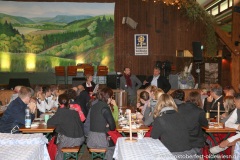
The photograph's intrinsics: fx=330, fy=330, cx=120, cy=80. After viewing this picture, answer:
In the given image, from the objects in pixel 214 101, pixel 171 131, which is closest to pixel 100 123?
pixel 171 131

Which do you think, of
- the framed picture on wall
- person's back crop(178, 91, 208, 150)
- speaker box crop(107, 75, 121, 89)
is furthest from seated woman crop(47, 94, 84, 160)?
the framed picture on wall

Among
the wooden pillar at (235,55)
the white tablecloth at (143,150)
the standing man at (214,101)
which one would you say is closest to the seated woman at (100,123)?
the white tablecloth at (143,150)

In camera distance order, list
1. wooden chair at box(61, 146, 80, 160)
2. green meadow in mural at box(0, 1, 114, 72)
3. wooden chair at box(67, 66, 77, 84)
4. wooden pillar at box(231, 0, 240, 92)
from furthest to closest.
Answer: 1. green meadow in mural at box(0, 1, 114, 72)
2. wooden chair at box(67, 66, 77, 84)
3. wooden pillar at box(231, 0, 240, 92)
4. wooden chair at box(61, 146, 80, 160)

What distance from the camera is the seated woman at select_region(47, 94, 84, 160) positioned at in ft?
17.0

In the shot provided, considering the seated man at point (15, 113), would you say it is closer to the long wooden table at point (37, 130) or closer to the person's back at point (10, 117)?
the person's back at point (10, 117)

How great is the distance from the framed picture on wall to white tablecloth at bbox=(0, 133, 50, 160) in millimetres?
13924

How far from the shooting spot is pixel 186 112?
4637mm

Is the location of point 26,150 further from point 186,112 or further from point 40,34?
point 40,34

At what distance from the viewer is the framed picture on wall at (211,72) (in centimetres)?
1661

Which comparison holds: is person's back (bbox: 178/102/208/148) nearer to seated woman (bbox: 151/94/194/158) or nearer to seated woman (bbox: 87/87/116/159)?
seated woman (bbox: 151/94/194/158)

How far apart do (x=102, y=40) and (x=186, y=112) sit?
11.9 metres

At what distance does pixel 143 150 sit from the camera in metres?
3.25

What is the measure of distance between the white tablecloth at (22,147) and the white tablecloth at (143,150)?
83 centimetres

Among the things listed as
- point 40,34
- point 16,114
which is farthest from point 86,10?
point 16,114
